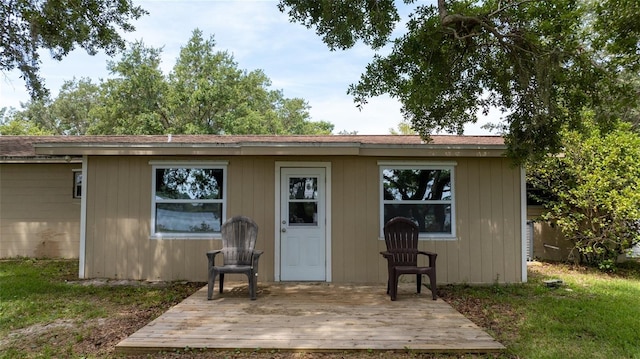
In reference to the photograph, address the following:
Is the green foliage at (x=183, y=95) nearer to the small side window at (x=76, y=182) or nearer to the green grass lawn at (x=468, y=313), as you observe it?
the small side window at (x=76, y=182)

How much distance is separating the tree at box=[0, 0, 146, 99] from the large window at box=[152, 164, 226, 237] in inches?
119

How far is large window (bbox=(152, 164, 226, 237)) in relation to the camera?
588 centimetres

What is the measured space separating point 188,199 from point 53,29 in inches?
152

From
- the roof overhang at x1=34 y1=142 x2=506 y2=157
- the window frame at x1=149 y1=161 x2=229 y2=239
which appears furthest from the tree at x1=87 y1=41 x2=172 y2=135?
the window frame at x1=149 y1=161 x2=229 y2=239

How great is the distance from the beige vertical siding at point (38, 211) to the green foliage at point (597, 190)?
30.7ft

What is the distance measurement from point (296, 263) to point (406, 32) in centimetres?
395

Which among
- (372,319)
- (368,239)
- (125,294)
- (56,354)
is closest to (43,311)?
(125,294)

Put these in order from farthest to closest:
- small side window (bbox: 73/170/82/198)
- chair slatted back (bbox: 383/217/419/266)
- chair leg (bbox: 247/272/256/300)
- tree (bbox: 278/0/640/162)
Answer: small side window (bbox: 73/170/82/198) < chair slatted back (bbox: 383/217/419/266) < tree (bbox: 278/0/640/162) < chair leg (bbox: 247/272/256/300)

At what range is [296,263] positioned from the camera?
18.8 ft

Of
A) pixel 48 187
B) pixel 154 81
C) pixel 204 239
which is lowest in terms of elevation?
pixel 204 239

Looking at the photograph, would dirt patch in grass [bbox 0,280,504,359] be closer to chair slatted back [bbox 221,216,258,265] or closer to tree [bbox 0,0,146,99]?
chair slatted back [bbox 221,216,258,265]

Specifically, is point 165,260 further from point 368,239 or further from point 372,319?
point 372,319

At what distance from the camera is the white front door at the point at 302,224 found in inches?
226

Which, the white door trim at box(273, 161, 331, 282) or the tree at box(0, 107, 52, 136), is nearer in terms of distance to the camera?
the white door trim at box(273, 161, 331, 282)
